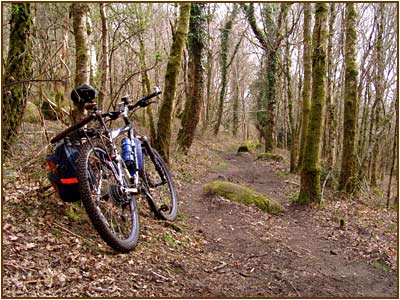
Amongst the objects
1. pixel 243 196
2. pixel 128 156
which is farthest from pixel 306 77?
pixel 128 156

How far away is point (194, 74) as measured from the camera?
13.7 meters

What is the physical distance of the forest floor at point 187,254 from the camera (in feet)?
10.7

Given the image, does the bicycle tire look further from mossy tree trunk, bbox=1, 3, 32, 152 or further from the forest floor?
mossy tree trunk, bbox=1, 3, 32, 152

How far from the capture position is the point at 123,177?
4414 millimetres

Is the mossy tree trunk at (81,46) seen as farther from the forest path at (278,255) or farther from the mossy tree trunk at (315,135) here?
the mossy tree trunk at (315,135)

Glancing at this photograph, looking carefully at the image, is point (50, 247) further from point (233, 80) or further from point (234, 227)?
point (233, 80)

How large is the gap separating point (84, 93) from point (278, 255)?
329cm

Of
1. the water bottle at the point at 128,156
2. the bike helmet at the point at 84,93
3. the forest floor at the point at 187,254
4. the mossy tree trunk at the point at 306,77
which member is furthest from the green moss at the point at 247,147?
the bike helmet at the point at 84,93

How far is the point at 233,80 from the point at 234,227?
2998 centimetres

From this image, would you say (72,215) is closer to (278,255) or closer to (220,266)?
(220,266)

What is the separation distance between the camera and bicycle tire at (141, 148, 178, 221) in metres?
5.80

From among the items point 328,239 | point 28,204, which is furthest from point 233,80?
point 28,204

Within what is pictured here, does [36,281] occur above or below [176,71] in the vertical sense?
below

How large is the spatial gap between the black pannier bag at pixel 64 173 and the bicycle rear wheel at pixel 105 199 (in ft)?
0.38
